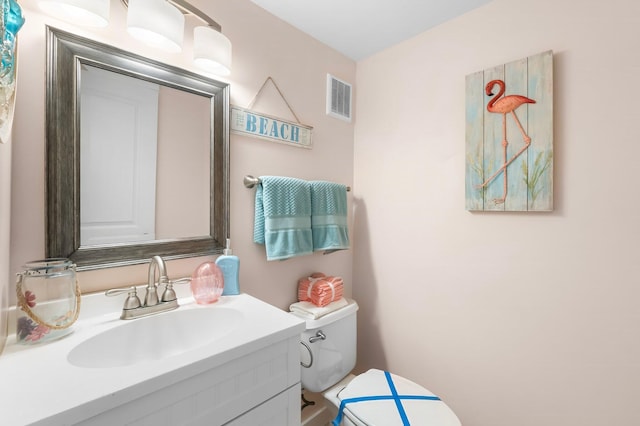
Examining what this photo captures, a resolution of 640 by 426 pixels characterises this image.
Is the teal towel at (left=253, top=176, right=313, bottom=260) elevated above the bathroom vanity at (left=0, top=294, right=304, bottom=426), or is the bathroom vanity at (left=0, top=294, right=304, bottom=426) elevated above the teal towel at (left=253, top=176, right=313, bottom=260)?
the teal towel at (left=253, top=176, right=313, bottom=260)

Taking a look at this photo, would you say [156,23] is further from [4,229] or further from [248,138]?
[4,229]

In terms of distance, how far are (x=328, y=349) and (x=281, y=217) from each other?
677 millimetres

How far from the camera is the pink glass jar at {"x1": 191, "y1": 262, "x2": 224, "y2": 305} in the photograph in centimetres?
102

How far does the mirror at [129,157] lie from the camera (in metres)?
0.84

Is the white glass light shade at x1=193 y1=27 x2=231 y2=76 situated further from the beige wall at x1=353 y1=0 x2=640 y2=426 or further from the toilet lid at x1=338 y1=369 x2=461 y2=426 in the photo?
the toilet lid at x1=338 y1=369 x2=461 y2=426

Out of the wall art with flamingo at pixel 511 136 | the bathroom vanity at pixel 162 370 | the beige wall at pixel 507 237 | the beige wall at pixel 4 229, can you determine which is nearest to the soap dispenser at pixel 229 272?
the bathroom vanity at pixel 162 370

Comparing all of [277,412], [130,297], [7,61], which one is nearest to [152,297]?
[130,297]

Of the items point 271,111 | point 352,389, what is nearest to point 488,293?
point 352,389

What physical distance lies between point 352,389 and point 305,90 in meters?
1.49

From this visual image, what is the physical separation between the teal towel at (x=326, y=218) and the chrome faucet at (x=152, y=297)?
2.28 feet

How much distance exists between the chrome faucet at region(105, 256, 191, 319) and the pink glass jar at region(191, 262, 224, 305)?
7 cm

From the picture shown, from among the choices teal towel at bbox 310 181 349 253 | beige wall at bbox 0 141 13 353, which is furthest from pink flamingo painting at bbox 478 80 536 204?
beige wall at bbox 0 141 13 353

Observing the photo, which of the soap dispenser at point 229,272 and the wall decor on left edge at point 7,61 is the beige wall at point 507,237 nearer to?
the soap dispenser at point 229,272

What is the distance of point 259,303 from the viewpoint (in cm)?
106
